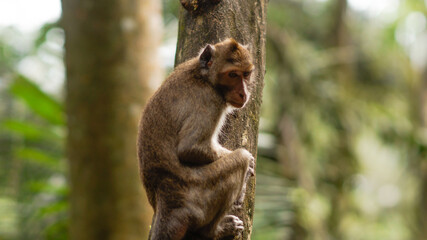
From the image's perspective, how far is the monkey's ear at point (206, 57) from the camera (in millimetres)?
3201

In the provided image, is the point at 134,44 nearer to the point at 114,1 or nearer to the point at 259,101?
the point at 114,1

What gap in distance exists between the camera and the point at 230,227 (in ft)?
9.45

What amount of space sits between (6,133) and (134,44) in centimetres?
907

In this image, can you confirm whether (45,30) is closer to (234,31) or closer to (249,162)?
(234,31)

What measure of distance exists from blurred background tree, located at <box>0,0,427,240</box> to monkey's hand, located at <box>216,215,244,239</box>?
2101 millimetres

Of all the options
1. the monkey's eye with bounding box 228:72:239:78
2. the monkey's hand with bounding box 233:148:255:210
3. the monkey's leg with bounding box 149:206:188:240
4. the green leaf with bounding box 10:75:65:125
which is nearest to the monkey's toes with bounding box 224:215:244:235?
the monkey's hand with bounding box 233:148:255:210

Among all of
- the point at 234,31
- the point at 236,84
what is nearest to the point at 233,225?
the point at 236,84

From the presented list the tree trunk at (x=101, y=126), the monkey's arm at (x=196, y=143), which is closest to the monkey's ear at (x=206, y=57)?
the monkey's arm at (x=196, y=143)

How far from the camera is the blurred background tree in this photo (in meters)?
6.58

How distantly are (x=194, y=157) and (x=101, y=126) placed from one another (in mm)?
2775

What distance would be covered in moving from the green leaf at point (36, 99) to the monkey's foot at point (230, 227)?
4392mm

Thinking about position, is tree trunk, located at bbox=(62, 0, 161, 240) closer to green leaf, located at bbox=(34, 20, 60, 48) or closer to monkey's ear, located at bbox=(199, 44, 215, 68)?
green leaf, located at bbox=(34, 20, 60, 48)

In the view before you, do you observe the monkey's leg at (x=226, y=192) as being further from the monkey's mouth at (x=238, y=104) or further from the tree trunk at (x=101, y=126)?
the tree trunk at (x=101, y=126)

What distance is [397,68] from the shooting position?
1644 centimetres
